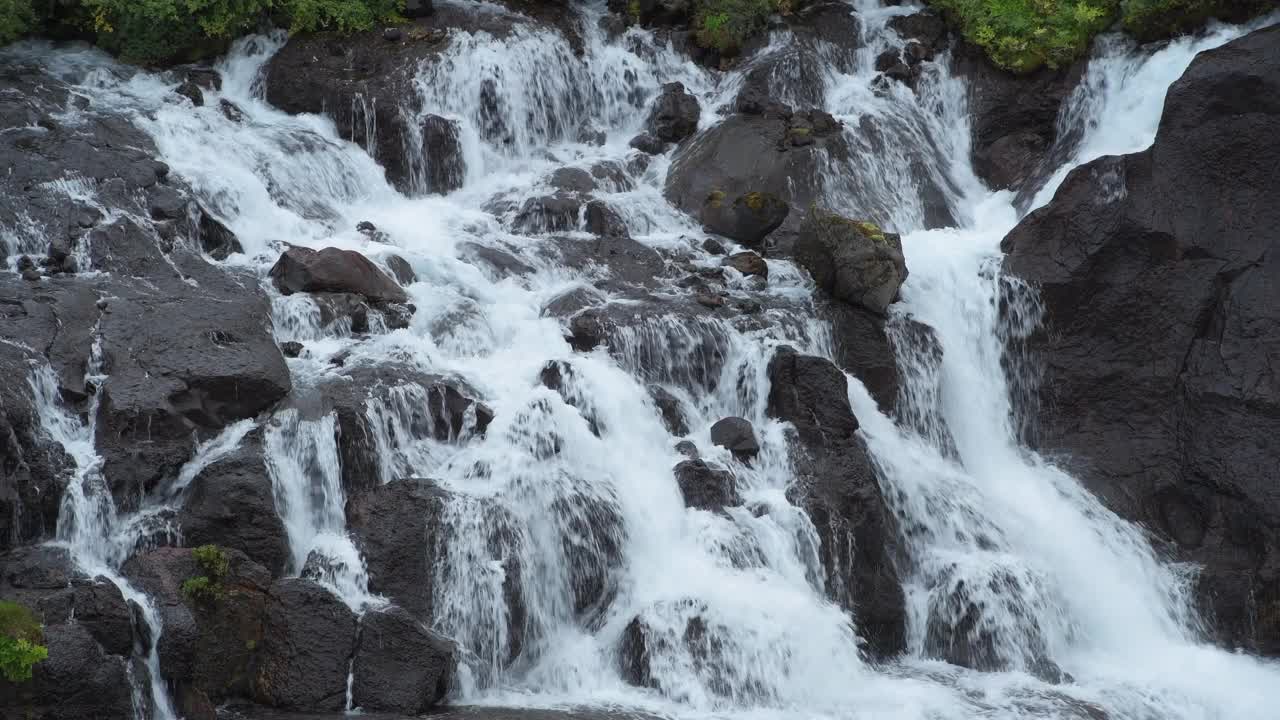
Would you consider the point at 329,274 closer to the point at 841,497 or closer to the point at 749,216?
the point at 749,216

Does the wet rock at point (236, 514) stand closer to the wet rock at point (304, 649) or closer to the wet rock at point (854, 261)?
the wet rock at point (304, 649)

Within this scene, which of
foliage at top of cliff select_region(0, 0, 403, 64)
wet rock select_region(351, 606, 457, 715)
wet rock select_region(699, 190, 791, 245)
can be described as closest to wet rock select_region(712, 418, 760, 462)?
wet rock select_region(699, 190, 791, 245)

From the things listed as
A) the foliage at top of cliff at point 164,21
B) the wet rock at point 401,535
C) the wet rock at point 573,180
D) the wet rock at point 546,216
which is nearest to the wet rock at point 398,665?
the wet rock at point 401,535

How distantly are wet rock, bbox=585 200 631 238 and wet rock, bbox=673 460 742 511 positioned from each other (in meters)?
5.47

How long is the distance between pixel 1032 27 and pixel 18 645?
19470mm

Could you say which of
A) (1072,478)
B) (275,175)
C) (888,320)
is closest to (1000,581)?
(1072,478)

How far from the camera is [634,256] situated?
20.1 metres

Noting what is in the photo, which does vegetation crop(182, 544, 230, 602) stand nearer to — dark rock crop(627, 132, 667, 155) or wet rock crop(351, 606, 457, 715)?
wet rock crop(351, 606, 457, 715)

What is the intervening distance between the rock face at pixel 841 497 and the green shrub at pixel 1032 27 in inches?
366

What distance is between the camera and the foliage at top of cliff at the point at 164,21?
21.4 m

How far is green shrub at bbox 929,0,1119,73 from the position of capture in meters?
23.2

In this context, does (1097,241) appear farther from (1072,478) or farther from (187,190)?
(187,190)

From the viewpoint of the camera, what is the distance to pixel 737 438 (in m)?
16.9

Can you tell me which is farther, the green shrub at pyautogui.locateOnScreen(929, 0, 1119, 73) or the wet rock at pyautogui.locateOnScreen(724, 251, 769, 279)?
the green shrub at pyautogui.locateOnScreen(929, 0, 1119, 73)
